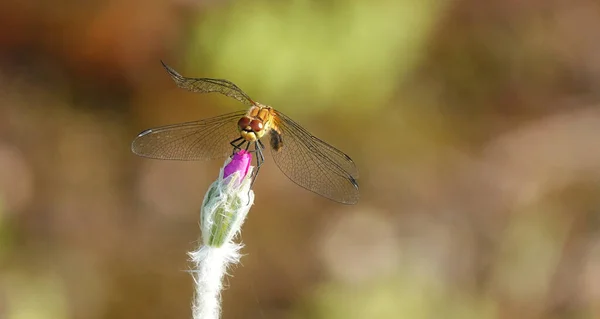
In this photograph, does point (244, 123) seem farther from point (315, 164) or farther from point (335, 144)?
point (335, 144)

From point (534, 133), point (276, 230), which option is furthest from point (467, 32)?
point (276, 230)

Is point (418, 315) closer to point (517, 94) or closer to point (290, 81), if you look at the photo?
point (290, 81)

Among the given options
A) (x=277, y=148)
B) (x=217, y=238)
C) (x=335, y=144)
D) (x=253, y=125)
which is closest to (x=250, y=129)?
(x=253, y=125)

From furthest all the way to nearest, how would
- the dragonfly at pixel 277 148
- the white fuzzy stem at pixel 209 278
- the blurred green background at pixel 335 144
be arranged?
the blurred green background at pixel 335 144 < the dragonfly at pixel 277 148 < the white fuzzy stem at pixel 209 278

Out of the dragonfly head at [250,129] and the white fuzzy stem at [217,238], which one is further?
the dragonfly head at [250,129]

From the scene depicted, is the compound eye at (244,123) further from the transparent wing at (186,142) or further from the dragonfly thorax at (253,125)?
the transparent wing at (186,142)

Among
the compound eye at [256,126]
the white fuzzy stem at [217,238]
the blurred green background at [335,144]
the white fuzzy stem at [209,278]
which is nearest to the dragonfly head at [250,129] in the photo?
the compound eye at [256,126]

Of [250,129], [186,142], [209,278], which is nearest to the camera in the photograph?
[209,278]
